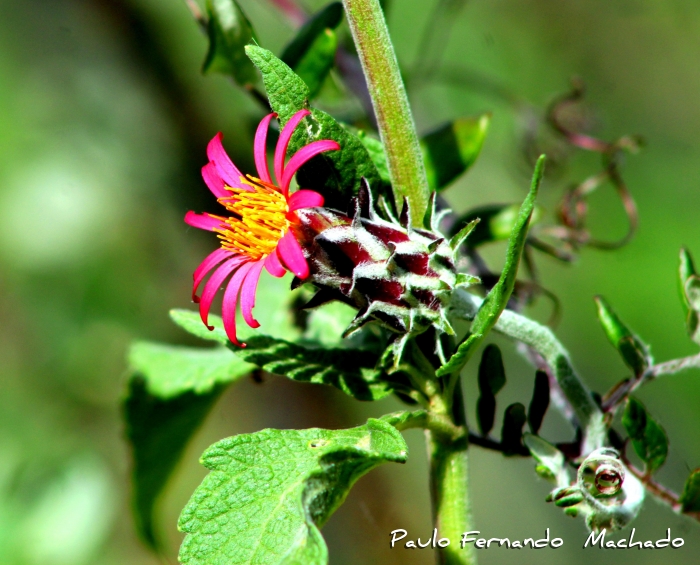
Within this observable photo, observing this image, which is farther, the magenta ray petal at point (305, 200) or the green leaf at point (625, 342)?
the green leaf at point (625, 342)

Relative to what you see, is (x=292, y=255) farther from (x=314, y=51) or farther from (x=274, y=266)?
(x=314, y=51)

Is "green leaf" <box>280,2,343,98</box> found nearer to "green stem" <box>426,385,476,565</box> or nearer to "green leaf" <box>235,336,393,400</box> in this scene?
"green leaf" <box>235,336,393,400</box>

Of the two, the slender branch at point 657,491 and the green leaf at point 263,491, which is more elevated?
the green leaf at point 263,491

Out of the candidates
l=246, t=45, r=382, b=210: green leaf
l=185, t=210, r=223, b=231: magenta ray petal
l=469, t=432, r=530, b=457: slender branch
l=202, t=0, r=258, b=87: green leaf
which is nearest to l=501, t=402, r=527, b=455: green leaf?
l=469, t=432, r=530, b=457: slender branch

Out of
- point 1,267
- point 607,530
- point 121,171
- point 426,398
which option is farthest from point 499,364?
point 1,267

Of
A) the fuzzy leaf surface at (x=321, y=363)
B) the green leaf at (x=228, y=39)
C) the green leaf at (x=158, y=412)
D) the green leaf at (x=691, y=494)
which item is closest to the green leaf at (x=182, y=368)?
the green leaf at (x=158, y=412)

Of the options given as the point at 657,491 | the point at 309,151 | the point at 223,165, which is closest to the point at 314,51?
the point at 223,165

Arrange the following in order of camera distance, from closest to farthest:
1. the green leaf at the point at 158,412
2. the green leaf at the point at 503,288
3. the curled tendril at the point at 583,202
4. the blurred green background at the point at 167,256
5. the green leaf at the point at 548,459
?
the green leaf at the point at 503,288, the green leaf at the point at 548,459, the green leaf at the point at 158,412, the curled tendril at the point at 583,202, the blurred green background at the point at 167,256

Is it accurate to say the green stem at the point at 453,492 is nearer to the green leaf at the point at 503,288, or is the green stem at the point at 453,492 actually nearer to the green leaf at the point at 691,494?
the green leaf at the point at 503,288

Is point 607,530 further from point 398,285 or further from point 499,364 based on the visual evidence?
point 398,285
